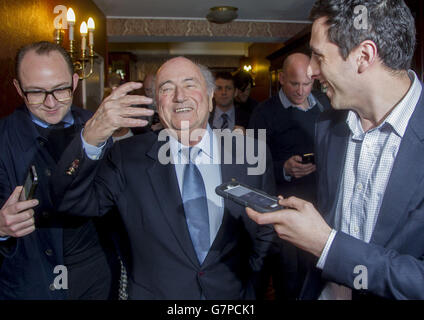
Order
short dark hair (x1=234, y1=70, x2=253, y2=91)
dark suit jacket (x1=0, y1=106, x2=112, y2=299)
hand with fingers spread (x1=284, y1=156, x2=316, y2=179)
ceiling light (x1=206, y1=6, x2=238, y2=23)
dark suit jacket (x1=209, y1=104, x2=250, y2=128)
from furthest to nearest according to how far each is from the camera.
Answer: ceiling light (x1=206, y1=6, x2=238, y2=23), short dark hair (x1=234, y1=70, x2=253, y2=91), dark suit jacket (x1=209, y1=104, x2=250, y2=128), hand with fingers spread (x1=284, y1=156, x2=316, y2=179), dark suit jacket (x1=0, y1=106, x2=112, y2=299)

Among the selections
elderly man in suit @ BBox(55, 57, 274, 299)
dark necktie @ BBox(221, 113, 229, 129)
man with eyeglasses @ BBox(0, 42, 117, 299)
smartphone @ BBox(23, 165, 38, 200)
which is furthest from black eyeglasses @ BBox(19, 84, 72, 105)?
dark necktie @ BBox(221, 113, 229, 129)

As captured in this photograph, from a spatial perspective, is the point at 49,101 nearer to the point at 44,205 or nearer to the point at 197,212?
the point at 44,205

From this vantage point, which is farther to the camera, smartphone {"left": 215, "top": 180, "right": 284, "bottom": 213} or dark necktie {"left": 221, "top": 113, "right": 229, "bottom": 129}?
dark necktie {"left": 221, "top": 113, "right": 229, "bottom": 129}

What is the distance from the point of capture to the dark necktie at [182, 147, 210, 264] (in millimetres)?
1311

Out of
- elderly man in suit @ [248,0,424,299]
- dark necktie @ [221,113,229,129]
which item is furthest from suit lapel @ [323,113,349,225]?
dark necktie @ [221,113,229,129]

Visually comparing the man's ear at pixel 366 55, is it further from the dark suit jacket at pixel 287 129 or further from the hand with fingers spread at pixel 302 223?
the dark suit jacket at pixel 287 129

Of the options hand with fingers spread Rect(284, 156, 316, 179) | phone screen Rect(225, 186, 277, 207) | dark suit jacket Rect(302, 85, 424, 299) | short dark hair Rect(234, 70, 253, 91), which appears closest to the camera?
dark suit jacket Rect(302, 85, 424, 299)

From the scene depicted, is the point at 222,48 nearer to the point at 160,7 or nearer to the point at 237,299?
the point at 160,7

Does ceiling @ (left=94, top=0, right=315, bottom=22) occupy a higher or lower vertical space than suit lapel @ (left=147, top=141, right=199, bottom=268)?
higher

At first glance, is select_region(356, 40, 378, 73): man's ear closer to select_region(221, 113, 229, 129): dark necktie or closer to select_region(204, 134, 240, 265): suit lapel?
select_region(204, 134, 240, 265): suit lapel

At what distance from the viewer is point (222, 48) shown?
11.1 metres

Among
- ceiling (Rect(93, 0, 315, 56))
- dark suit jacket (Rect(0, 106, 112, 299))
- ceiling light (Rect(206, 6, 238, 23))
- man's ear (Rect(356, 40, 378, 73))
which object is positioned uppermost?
ceiling (Rect(93, 0, 315, 56))

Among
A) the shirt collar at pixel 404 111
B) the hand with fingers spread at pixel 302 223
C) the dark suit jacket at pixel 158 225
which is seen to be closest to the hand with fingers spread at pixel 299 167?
the dark suit jacket at pixel 158 225
